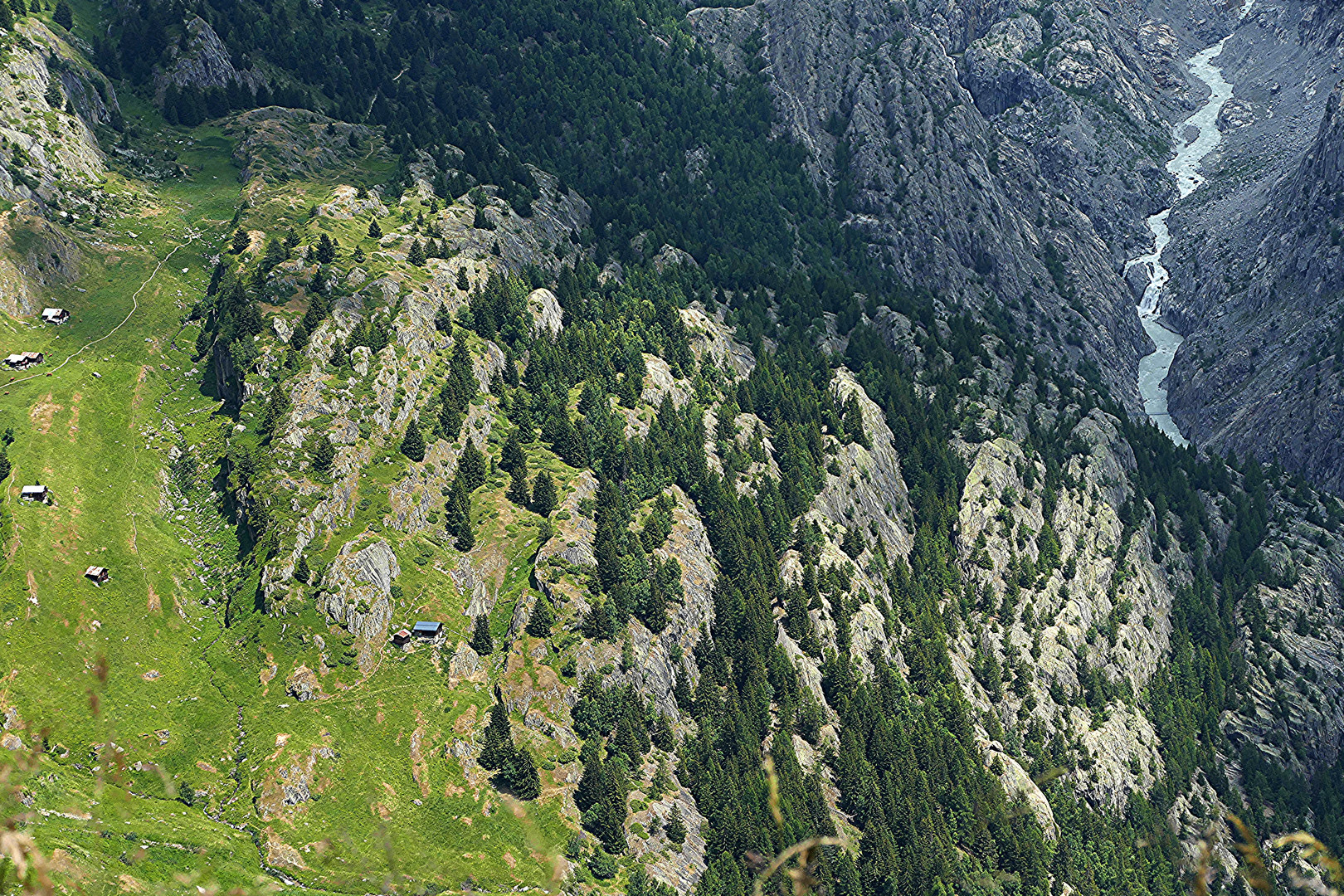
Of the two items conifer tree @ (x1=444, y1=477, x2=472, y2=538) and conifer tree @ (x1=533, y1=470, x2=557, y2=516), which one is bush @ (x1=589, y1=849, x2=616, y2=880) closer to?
conifer tree @ (x1=444, y1=477, x2=472, y2=538)

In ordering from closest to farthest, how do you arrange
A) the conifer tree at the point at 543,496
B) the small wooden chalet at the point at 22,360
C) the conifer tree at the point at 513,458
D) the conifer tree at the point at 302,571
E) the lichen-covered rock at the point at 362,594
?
the lichen-covered rock at the point at 362,594, the conifer tree at the point at 302,571, the small wooden chalet at the point at 22,360, the conifer tree at the point at 543,496, the conifer tree at the point at 513,458

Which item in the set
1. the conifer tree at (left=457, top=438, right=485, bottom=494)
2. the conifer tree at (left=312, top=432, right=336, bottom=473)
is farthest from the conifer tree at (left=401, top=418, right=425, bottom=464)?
the conifer tree at (left=312, top=432, right=336, bottom=473)

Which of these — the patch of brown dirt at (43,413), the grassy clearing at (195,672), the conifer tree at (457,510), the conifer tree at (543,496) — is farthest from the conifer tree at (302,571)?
the conifer tree at (543,496)

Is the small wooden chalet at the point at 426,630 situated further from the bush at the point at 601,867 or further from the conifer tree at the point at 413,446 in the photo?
the bush at the point at 601,867

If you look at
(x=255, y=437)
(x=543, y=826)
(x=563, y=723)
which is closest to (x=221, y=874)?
(x=543, y=826)

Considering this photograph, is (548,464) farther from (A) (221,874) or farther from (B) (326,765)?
(A) (221,874)
